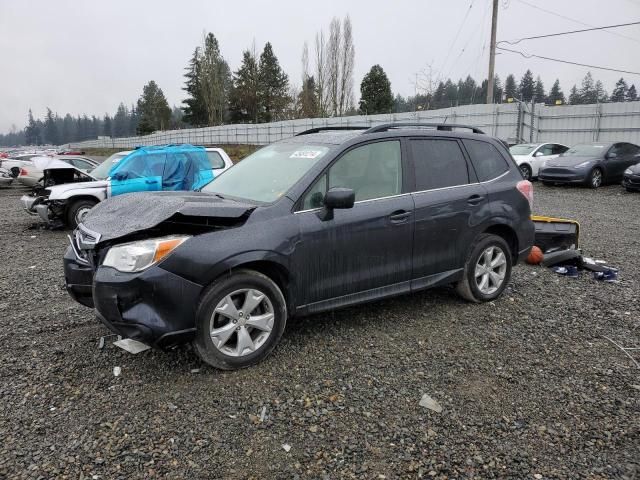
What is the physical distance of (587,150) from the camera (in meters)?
17.3

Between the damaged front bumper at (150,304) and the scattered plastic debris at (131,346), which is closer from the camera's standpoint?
the damaged front bumper at (150,304)

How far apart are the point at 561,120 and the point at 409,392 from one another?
2282 centimetres

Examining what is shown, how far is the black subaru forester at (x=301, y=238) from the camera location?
3307 mm

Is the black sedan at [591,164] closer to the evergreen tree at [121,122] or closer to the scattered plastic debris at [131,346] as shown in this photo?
the scattered plastic debris at [131,346]

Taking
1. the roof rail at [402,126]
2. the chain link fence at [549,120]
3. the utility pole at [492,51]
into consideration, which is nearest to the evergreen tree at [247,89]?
the chain link fence at [549,120]

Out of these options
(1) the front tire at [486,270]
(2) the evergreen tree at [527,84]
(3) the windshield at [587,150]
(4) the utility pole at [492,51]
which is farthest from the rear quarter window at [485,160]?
(2) the evergreen tree at [527,84]

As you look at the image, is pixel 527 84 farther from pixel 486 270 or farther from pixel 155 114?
pixel 486 270

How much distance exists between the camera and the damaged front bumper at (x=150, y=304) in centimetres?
323

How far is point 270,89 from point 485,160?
60.3m

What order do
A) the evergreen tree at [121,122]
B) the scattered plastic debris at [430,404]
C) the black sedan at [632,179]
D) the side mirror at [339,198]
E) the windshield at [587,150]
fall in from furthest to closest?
the evergreen tree at [121,122] < the windshield at [587,150] < the black sedan at [632,179] < the side mirror at [339,198] < the scattered plastic debris at [430,404]

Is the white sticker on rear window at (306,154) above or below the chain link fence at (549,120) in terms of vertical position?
below

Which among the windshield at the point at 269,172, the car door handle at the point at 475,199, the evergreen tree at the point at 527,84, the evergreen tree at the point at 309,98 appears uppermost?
the evergreen tree at the point at 527,84

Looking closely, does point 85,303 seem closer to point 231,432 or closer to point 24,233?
point 231,432

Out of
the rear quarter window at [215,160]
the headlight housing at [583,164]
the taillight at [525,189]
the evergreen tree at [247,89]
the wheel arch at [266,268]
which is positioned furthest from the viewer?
the evergreen tree at [247,89]
